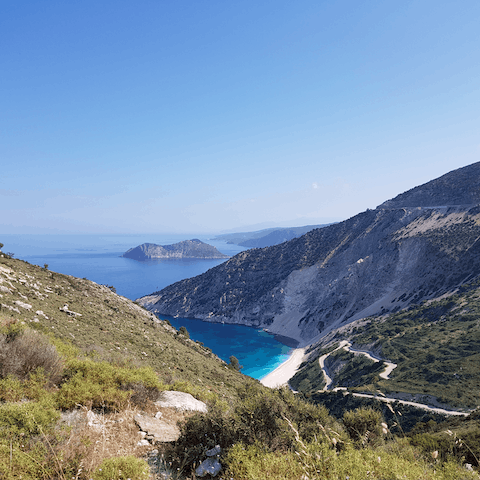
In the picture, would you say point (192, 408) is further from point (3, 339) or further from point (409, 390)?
point (409, 390)

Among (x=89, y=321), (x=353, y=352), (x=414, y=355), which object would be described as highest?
(x=89, y=321)

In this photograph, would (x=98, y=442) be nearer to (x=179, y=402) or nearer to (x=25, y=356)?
(x=179, y=402)

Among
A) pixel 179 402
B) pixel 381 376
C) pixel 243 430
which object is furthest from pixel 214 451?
pixel 381 376

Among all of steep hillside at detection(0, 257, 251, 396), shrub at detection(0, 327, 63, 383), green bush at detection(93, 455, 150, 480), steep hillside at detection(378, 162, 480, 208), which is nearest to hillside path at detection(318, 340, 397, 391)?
steep hillside at detection(0, 257, 251, 396)

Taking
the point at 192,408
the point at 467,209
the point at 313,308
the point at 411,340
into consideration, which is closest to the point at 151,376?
the point at 192,408

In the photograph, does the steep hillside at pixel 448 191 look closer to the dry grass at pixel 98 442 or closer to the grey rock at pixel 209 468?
the grey rock at pixel 209 468

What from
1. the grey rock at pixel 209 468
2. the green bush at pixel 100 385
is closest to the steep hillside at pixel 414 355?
the green bush at pixel 100 385
